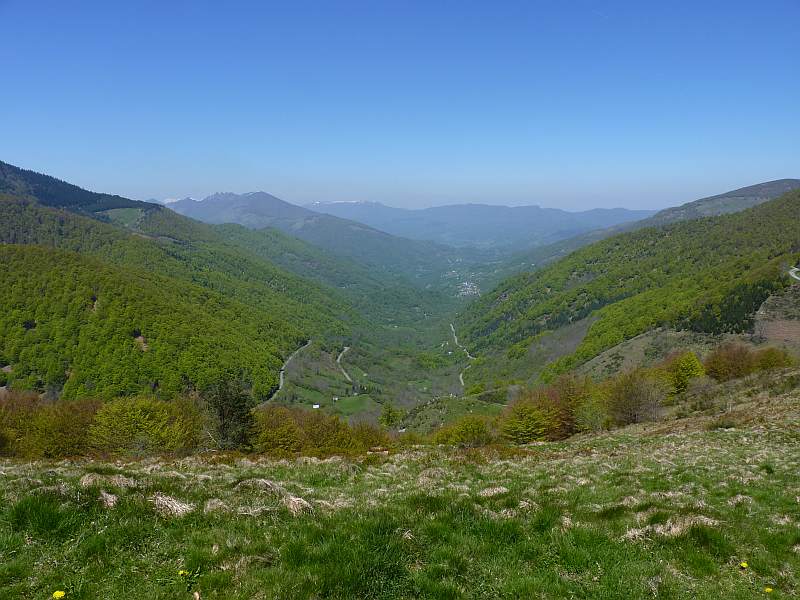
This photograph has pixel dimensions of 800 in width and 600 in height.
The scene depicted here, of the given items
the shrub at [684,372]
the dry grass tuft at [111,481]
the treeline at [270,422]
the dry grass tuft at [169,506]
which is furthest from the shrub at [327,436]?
the shrub at [684,372]

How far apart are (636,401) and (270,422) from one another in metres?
60.6

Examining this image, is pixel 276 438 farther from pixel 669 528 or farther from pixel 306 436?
pixel 669 528

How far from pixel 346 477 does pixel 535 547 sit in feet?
39.4

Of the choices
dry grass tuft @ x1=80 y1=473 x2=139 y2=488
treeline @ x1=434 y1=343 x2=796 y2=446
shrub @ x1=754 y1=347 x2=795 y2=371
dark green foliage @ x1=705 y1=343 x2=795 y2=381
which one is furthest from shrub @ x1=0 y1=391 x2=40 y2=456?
shrub @ x1=754 y1=347 x2=795 y2=371

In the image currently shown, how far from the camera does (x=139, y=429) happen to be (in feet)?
225

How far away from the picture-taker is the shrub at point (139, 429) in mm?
61750

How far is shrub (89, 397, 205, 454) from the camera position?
61.8m

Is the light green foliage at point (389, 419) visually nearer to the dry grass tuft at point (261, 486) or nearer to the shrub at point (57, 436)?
the shrub at point (57, 436)

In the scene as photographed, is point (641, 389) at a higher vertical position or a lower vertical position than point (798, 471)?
lower

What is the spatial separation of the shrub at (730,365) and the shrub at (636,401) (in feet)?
104

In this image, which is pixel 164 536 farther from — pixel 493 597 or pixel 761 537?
pixel 761 537

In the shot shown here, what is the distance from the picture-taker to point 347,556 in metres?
7.57

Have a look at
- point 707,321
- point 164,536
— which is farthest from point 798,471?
point 707,321

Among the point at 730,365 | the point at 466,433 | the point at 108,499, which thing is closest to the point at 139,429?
the point at 466,433
